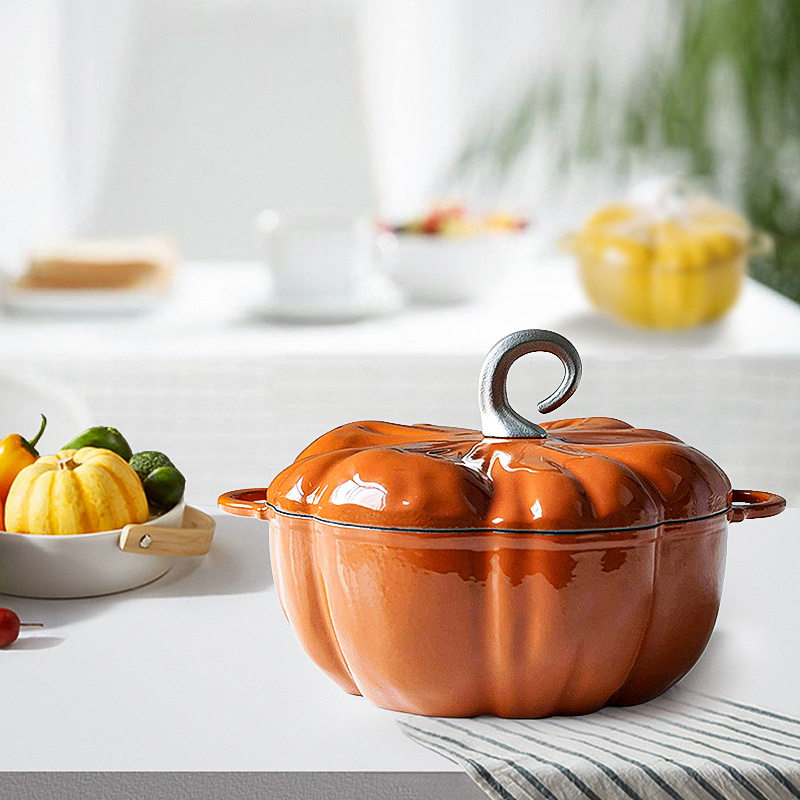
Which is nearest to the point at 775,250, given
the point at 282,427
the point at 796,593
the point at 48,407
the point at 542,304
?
the point at 542,304

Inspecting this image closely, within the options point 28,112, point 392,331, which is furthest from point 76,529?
point 28,112

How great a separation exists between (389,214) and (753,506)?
2.76m

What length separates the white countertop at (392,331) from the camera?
175 centimetres

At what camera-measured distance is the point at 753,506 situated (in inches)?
22.2

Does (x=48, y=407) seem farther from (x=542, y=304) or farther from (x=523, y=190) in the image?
(x=523, y=190)

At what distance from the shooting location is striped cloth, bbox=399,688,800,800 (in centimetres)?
46

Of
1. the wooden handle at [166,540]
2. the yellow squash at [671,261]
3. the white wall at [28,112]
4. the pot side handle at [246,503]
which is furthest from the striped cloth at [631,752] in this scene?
the white wall at [28,112]

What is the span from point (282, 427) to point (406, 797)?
1314mm

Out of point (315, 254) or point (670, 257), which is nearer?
point (670, 257)

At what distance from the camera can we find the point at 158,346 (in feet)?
5.79

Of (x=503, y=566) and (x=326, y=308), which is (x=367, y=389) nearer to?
(x=326, y=308)

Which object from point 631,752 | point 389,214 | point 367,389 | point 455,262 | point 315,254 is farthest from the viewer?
point 389,214

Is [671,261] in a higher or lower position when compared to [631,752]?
higher

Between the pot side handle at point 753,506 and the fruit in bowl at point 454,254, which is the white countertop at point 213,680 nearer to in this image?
the pot side handle at point 753,506
